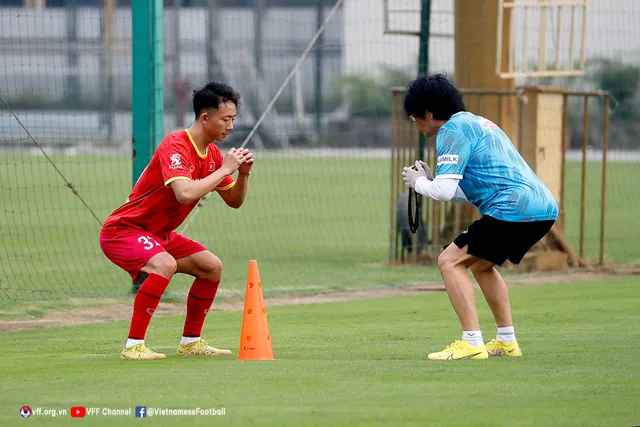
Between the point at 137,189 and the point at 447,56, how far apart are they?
1051 cm

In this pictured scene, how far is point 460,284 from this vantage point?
7.15m

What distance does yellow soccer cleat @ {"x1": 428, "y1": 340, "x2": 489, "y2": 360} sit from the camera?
23.4ft

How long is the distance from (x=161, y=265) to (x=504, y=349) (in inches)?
92.3

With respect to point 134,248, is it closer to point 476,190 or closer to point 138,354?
point 138,354

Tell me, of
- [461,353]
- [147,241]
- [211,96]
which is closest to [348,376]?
[461,353]

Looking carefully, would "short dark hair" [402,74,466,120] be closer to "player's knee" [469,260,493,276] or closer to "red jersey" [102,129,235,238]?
"player's knee" [469,260,493,276]

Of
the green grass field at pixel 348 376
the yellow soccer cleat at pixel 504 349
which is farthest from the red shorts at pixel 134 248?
the yellow soccer cleat at pixel 504 349

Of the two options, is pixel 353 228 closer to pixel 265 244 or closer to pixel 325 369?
pixel 265 244

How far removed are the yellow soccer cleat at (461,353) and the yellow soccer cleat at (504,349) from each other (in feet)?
0.83

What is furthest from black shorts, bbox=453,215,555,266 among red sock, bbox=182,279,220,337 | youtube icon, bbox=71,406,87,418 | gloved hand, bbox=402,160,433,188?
youtube icon, bbox=71,406,87,418

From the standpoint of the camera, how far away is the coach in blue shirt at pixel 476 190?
278 inches

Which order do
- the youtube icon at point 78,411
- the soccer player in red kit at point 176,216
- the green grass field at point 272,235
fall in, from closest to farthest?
the youtube icon at point 78,411 < the soccer player in red kit at point 176,216 < the green grass field at point 272,235

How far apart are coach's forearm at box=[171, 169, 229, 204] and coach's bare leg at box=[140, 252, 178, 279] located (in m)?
0.44

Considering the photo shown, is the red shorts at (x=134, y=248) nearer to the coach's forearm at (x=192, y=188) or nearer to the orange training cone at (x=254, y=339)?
the coach's forearm at (x=192, y=188)
